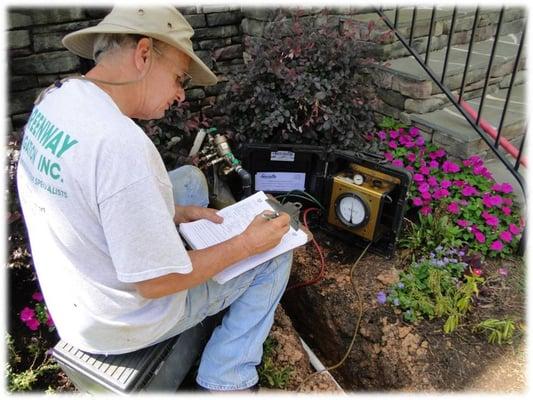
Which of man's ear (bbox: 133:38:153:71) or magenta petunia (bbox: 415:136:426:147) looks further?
magenta petunia (bbox: 415:136:426:147)

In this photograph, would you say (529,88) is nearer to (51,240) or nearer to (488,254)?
(488,254)

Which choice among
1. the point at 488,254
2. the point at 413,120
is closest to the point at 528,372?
the point at 488,254

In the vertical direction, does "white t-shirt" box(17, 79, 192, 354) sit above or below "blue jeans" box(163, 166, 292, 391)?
above

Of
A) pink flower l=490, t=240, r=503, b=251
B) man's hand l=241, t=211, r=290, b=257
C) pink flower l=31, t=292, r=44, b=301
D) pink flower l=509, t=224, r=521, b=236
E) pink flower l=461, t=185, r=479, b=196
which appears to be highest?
man's hand l=241, t=211, r=290, b=257

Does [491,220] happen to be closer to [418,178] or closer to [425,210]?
[425,210]

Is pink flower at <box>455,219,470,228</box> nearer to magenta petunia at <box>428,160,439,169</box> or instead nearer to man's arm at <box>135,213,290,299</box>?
magenta petunia at <box>428,160,439,169</box>

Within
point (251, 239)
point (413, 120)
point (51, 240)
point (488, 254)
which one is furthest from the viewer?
point (413, 120)

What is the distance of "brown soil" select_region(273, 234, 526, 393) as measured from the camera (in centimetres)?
212

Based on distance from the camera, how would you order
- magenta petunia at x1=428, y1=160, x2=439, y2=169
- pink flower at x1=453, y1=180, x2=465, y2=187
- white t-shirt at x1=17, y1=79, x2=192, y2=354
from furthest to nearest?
magenta petunia at x1=428, y1=160, x2=439, y2=169 < pink flower at x1=453, y1=180, x2=465, y2=187 < white t-shirt at x1=17, y1=79, x2=192, y2=354

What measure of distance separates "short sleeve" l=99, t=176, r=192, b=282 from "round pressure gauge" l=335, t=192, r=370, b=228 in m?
1.29

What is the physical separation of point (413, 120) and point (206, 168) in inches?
61.8

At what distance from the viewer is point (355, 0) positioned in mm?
3455

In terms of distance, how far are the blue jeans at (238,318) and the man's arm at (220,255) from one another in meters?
0.21

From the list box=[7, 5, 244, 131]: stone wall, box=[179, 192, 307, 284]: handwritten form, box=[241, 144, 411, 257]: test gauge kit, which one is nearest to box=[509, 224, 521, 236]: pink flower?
box=[241, 144, 411, 257]: test gauge kit
